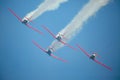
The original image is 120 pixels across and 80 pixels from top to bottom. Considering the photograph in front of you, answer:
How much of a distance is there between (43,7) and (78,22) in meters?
1.22

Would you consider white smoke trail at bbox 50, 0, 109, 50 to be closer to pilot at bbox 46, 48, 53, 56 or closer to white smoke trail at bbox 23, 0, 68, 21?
pilot at bbox 46, 48, 53, 56

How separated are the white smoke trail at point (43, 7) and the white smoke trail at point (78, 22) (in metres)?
0.71

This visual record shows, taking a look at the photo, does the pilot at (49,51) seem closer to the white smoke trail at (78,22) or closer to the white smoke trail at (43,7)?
the white smoke trail at (78,22)

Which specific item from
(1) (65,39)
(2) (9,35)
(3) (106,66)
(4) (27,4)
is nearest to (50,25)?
(1) (65,39)

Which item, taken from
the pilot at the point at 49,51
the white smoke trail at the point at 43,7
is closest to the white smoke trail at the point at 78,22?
the pilot at the point at 49,51

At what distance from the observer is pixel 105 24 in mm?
5426

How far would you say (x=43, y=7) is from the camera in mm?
5605

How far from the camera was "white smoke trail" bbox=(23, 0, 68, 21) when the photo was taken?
18.2ft

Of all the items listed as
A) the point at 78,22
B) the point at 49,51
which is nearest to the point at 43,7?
the point at 78,22

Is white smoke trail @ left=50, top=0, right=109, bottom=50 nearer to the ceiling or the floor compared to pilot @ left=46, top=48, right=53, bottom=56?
nearer to the ceiling

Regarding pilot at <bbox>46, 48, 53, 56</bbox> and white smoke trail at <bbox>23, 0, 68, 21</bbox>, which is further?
white smoke trail at <bbox>23, 0, 68, 21</bbox>

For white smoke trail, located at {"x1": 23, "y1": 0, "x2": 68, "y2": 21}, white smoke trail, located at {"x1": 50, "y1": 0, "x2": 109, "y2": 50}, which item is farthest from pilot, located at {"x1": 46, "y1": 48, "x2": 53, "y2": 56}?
white smoke trail, located at {"x1": 23, "y1": 0, "x2": 68, "y2": 21}

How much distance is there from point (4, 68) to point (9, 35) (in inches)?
42.9

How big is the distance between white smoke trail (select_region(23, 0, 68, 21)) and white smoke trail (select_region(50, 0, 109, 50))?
2.33ft
